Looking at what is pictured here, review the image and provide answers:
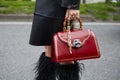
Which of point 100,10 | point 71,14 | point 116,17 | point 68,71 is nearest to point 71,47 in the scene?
point 71,14

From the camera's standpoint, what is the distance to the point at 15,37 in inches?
267

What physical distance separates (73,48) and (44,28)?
0.80 feet

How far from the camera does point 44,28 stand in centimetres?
266

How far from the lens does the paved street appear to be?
166 inches

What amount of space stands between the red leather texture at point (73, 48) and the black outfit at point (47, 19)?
0.08 m

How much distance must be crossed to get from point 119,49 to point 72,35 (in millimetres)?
3341

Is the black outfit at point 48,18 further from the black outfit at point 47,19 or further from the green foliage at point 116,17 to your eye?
the green foliage at point 116,17

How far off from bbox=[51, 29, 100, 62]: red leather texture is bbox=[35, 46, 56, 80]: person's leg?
0.23m

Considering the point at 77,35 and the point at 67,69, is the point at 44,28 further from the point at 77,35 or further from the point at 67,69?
the point at 67,69

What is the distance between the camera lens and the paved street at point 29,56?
4.23m

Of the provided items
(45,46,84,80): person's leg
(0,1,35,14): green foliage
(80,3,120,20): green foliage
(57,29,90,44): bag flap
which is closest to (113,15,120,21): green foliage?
(80,3,120,20): green foliage

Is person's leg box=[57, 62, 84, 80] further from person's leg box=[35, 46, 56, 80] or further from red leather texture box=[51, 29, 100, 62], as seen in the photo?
red leather texture box=[51, 29, 100, 62]

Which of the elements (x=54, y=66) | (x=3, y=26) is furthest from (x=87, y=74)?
(x=3, y=26)

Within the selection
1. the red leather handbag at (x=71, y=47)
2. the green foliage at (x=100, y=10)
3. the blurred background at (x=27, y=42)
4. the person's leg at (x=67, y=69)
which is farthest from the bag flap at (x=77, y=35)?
the green foliage at (x=100, y=10)
